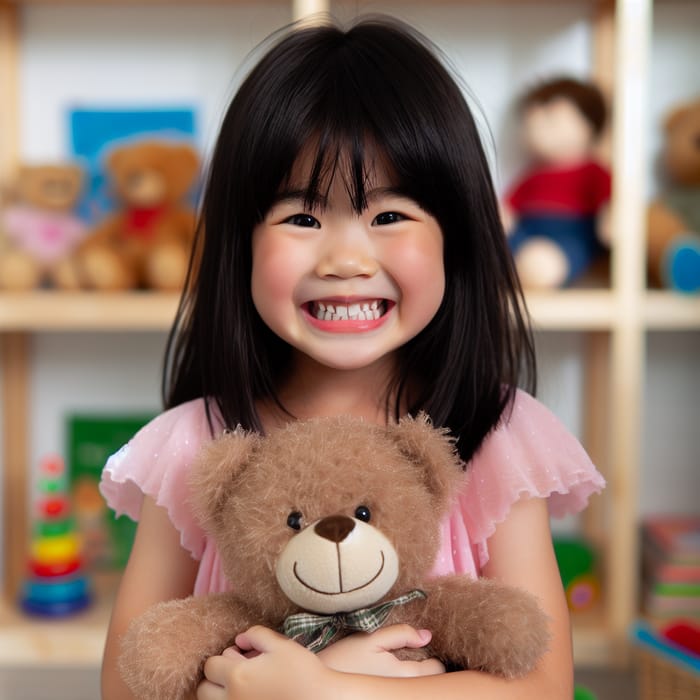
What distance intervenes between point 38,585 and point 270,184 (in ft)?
3.16

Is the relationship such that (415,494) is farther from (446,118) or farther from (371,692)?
(446,118)

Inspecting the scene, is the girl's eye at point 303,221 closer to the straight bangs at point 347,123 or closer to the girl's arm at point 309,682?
the straight bangs at point 347,123

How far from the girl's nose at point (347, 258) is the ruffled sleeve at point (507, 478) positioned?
19cm

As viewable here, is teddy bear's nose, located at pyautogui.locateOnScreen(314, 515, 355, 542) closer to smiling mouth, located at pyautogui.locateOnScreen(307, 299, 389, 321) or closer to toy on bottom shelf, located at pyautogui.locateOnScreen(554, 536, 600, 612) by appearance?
smiling mouth, located at pyautogui.locateOnScreen(307, 299, 389, 321)

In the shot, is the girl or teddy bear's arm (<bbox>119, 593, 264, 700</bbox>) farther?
the girl

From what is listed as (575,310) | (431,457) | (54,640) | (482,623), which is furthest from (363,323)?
(54,640)

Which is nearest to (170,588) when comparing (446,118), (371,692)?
(371,692)

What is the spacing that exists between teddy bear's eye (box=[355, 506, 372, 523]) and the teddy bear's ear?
0.06 metres

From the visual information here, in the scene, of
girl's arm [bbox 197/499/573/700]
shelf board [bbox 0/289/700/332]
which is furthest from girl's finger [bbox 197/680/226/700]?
shelf board [bbox 0/289/700/332]

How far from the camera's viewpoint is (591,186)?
54.2 inches

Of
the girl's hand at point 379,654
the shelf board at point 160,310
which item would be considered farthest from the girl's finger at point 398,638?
the shelf board at point 160,310

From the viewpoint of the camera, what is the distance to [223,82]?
1533mm

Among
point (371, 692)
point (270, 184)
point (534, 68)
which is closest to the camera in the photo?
point (371, 692)

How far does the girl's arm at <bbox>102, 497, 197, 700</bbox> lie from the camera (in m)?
0.78
